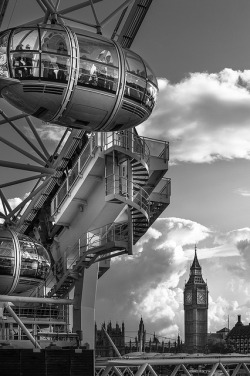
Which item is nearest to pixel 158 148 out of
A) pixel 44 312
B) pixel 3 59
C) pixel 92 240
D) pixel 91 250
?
pixel 92 240

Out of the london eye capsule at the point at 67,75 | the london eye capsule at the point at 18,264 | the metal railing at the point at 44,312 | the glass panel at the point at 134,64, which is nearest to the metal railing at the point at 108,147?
the metal railing at the point at 44,312

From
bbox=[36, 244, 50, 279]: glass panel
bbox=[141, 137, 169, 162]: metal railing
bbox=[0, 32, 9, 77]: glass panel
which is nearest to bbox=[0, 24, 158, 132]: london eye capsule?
bbox=[0, 32, 9, 77]: glass panel

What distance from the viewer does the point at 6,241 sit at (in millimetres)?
16703

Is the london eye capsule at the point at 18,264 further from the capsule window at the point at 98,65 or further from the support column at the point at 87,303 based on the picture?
the support column at the point at 87,303

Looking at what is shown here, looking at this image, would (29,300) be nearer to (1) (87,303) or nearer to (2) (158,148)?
(1) (87,303)

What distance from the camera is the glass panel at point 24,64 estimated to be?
358 inches

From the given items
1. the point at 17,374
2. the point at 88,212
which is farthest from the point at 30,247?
the point at 88,212

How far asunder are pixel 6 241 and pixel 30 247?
922 mm

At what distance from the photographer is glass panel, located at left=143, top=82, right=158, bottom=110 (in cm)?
977

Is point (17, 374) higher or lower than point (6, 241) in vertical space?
lower

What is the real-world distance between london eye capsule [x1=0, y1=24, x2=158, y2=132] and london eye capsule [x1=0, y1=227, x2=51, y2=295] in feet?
22.8

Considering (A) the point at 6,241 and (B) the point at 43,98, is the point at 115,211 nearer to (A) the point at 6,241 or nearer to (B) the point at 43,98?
(A) the point at 6,241

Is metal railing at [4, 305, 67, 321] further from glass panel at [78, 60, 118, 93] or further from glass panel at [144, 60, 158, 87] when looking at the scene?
glass panel at [78, 60, 118, 93]

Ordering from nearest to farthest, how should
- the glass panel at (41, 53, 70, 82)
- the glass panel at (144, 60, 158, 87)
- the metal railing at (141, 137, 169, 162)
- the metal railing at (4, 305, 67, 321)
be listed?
the glass panel at (41, 53, 70, 82)
the glass panel at (144, 60, 158, 87)
the metal railing at (141, 137, 169, 162)
the metal railing at (4, 305, 67, 321)
